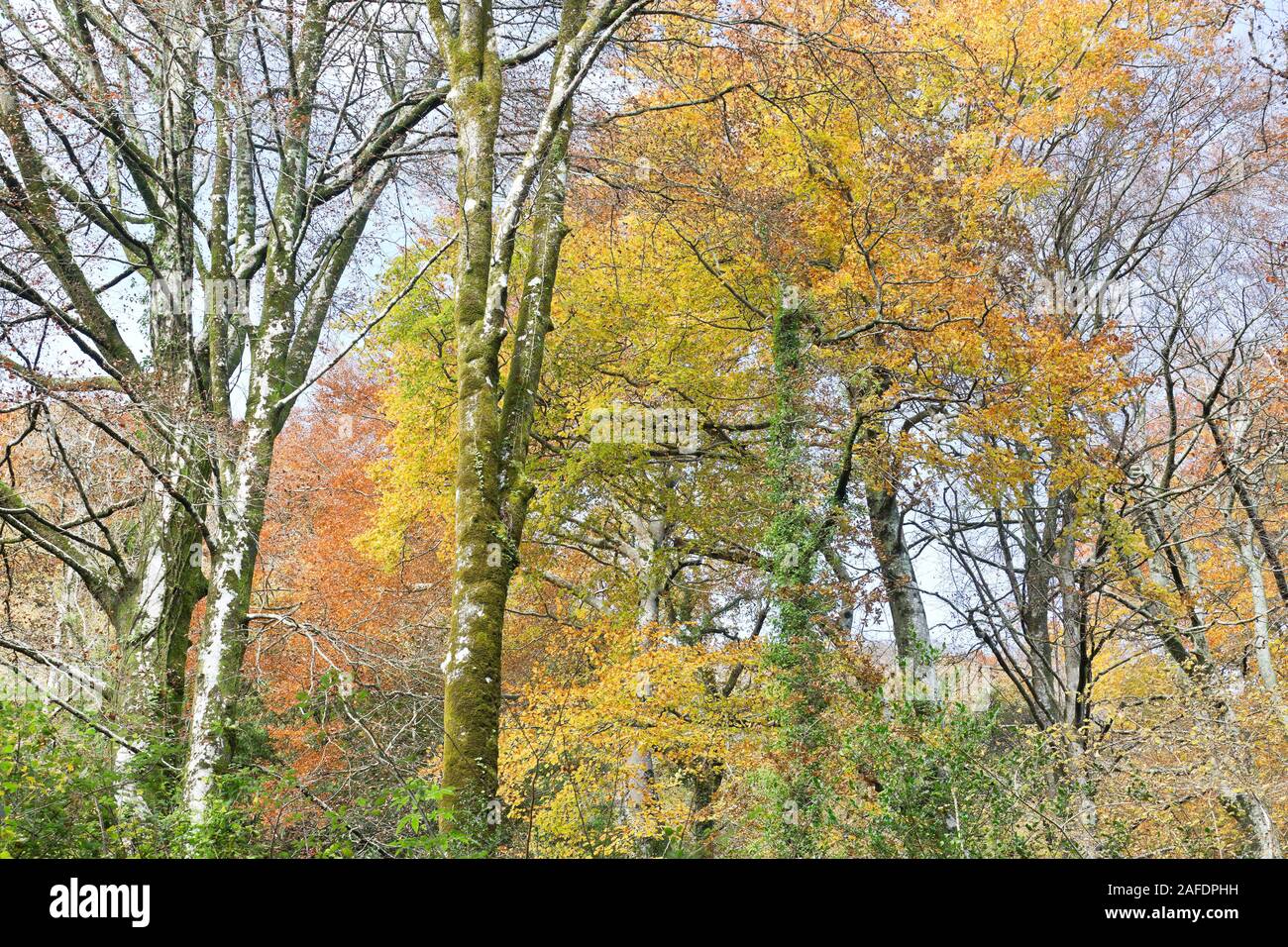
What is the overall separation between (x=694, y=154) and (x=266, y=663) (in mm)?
11035

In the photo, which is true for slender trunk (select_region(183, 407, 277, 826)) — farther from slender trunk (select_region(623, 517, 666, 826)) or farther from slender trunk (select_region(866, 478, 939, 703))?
slender trunk (select_region(866, 478, 939, 703))

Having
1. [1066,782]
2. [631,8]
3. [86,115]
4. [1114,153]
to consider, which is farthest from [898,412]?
[86,115]

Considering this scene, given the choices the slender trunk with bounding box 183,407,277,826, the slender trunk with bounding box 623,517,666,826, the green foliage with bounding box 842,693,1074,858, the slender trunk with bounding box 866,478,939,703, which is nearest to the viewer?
the slender trunk with bounding box 183,407,277,826

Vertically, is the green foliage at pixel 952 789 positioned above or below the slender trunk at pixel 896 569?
below

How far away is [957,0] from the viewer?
15383 millimetres

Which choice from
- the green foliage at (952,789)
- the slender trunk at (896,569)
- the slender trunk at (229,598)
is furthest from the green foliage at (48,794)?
the slender trunk at (896,569)

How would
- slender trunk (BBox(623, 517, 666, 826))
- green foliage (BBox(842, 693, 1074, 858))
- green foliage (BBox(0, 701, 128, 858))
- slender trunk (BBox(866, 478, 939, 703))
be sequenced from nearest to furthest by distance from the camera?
green foliage (BBox(0, 701, 128, 858))
green foliage (BBox(842, 693, 1074, 858))
slender trunk (BBox(866, 478, 939, 703))
slender trunk (BBox(623, 517, 666, 826))

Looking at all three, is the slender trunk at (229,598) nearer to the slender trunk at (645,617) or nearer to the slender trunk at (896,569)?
the slender trunk at (645,617)

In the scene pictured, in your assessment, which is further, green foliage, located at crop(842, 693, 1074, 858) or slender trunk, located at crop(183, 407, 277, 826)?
green foliage, located at crop(842, 693, 1074, 858)

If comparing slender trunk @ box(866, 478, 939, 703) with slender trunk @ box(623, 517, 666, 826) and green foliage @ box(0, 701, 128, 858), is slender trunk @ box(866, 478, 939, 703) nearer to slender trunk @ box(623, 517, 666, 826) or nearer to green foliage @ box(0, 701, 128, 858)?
slender trunk @ box(623, 517, 666, 826)

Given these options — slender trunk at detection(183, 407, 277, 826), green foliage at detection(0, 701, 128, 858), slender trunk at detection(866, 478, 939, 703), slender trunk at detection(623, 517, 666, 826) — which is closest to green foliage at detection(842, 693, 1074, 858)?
slender trunk at detection(866, 478, 939, 703)

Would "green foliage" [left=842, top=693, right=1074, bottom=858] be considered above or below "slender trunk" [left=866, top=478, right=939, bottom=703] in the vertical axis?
below

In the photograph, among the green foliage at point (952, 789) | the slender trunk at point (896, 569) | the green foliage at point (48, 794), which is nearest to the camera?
the green foliage at point (48, 794)
